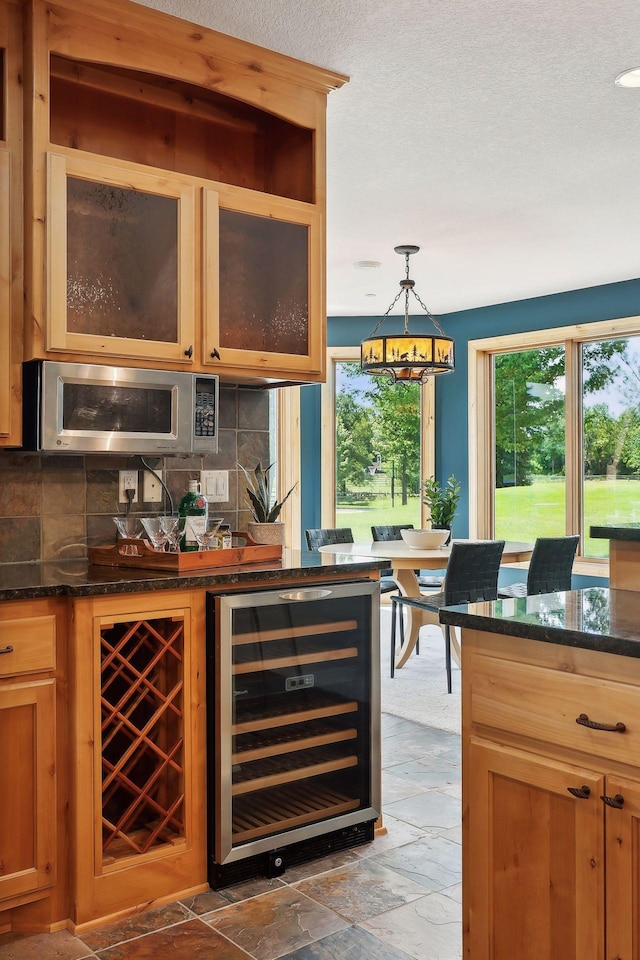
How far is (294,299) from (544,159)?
155 centimetres

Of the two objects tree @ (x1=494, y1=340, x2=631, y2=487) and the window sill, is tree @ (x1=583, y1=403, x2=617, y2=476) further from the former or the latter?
the window sill

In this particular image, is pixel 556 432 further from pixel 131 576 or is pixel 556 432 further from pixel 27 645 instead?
pixel 27 645

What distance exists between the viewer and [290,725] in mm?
2777

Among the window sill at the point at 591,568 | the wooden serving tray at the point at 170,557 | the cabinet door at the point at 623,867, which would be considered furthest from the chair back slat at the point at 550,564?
the cabinet door at the point at 623,867

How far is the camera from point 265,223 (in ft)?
9.64

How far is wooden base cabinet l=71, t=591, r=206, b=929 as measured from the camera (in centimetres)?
235

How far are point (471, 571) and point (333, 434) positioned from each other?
3.23 meters

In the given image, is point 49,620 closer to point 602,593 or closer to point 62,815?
point 62,815

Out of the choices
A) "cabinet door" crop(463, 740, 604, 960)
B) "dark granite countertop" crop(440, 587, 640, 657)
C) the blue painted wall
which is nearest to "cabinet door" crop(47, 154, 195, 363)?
"dark granite countertop" crop(440, 587, 640, 657)

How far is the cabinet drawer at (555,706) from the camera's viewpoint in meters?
1.55

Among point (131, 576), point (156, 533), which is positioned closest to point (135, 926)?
point (131, 576)

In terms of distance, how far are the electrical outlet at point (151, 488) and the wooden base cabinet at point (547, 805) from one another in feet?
5.11

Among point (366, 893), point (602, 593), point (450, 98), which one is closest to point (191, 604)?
point (366, 893)

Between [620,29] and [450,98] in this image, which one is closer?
[620,29]
